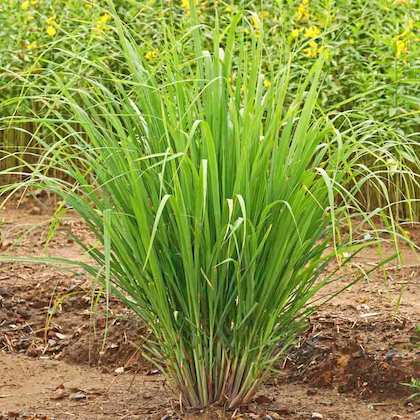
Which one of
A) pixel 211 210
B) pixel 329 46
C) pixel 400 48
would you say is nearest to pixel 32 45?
pixel 329 46

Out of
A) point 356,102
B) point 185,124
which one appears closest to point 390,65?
point 356,102

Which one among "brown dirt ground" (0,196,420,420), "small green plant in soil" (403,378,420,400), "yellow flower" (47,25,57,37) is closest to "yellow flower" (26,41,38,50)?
"yellow flower" (47,25,57,37)

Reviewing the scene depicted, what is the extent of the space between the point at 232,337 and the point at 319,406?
0.64 m

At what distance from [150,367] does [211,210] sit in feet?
4.23

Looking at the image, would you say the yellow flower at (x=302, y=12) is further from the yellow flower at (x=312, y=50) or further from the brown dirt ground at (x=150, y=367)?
Result: the brown dirt ground at (x=150, y=367)

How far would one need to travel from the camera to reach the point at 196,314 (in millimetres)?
3268

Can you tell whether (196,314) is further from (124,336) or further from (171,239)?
(124,336)

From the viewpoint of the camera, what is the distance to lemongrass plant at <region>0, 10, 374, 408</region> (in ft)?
10.5

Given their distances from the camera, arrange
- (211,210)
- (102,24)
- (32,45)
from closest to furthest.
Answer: (211,210)
(102,24)
(32,45)

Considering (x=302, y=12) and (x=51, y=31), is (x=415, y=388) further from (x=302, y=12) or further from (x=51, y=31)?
(x=51, y=31)

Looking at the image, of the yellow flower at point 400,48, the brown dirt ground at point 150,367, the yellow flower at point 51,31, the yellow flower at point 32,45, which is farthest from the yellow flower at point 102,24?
the yellow flower at point 400,48

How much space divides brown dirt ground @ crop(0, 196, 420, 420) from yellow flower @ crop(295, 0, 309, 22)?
2.07 metres

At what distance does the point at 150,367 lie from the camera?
4.38 meters

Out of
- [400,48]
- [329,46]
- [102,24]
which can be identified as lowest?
[400,48]
